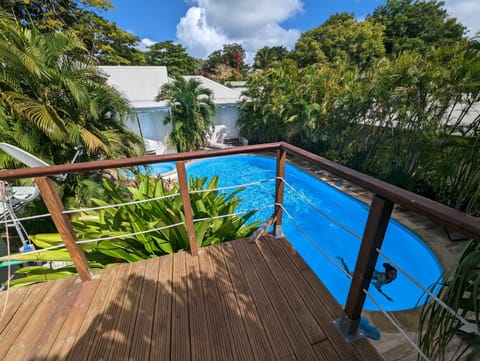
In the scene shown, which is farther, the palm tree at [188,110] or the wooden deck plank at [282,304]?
the palm tree at [188,110]

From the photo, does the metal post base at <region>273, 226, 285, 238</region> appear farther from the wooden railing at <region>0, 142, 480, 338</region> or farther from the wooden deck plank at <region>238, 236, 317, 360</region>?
the wooden railing at <region>0, 142, 480, 338</region>

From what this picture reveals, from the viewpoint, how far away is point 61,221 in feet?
4.75

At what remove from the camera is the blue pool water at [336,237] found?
3.30 metres

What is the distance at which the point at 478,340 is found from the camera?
632 millimetres

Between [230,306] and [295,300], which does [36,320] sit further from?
[295,300]

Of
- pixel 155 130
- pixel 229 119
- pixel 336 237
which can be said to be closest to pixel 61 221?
pixel 336 237

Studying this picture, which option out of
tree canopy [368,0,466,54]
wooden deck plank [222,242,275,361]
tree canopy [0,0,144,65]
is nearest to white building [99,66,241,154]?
tree canopy [0,0,144,65]

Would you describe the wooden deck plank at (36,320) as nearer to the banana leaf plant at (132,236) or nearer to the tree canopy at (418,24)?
the banana leaf plant at (132,236)

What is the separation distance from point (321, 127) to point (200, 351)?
731cm

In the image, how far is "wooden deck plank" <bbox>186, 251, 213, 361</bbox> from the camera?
1.13 m

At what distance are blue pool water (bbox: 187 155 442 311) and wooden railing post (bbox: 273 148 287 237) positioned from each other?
188 cm

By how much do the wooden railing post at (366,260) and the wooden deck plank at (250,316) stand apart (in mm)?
461

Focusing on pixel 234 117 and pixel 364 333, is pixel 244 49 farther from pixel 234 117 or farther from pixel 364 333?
pixel 364 333

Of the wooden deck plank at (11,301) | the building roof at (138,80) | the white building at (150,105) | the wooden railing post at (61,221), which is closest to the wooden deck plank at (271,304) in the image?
the wooden railing post at (61,221)
